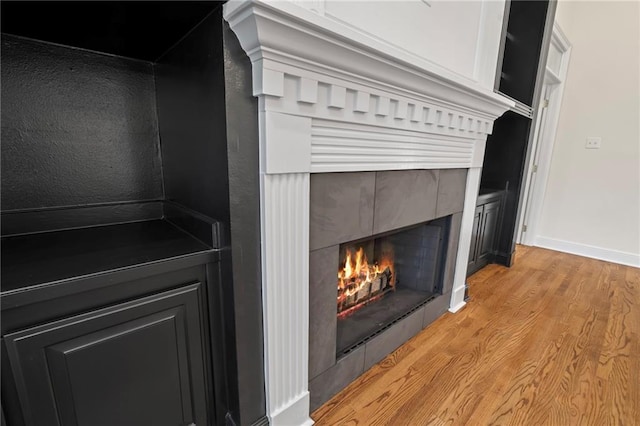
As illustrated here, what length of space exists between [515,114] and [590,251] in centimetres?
188

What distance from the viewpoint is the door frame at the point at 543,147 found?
3116 millimetres

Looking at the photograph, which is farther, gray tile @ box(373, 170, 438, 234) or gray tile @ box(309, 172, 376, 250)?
gray tile @ box(373, 170, 438, 234)

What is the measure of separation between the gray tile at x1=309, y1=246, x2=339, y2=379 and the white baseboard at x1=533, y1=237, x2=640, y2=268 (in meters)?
3.43

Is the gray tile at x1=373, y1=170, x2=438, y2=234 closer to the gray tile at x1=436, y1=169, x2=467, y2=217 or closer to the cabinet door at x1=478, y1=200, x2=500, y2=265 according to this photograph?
the gray tile at x1=436, y1=169, x2=467, y2=217

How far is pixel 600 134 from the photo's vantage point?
9.91ft

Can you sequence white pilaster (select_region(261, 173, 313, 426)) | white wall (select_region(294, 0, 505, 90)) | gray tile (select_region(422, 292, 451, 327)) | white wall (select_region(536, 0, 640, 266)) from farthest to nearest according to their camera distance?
white wall (select_region(536, 0, 640, 266)), gray tile (select_region(422, 292, 451, 327)), white wall (select_region(294, 0, 505, 90)), white pilaster (select_region(261, 173, 313, 426))

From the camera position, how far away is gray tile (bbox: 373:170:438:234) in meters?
1.27

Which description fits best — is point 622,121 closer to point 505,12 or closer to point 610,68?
point 610,68

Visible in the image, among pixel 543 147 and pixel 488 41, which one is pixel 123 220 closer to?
pixel 488 41

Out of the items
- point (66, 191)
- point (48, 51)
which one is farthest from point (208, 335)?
point (48, 51)

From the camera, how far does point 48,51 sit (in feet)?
3.14

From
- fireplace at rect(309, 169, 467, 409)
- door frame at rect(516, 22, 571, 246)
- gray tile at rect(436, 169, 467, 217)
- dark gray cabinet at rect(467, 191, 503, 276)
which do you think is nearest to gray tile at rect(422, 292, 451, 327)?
fireplace at rect(309, 169, 467, 409)

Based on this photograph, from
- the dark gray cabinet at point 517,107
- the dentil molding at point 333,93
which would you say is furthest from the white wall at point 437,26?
the dark gray cabinet at point 517,107

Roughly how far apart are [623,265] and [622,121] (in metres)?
1.43
